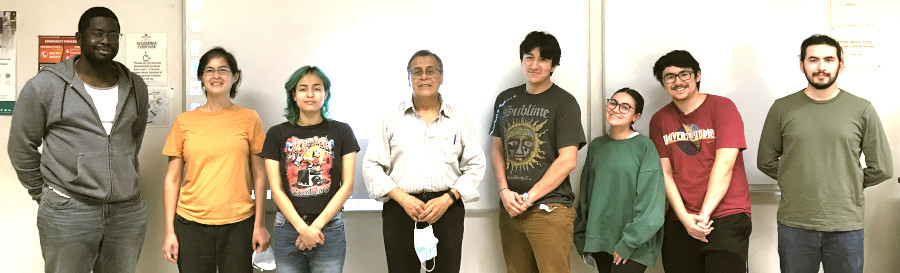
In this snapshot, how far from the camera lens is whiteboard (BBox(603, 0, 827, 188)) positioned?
9.55 ft

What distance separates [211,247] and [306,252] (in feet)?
1.38

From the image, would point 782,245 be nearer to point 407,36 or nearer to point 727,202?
point 727,202

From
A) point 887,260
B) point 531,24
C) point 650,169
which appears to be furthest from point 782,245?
point 531,24

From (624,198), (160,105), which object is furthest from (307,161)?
(624,198)

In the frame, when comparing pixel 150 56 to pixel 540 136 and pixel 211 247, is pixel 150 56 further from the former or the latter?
pixel 540 136

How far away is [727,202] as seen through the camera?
8.14 ft

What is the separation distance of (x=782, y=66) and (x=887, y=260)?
1.21m

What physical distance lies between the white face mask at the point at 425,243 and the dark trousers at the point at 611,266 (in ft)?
2.65

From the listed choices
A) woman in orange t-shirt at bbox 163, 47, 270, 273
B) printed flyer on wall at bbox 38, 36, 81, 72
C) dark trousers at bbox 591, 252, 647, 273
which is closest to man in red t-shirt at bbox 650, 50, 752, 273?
dark trousers at bbox 591, 252, 647, 273

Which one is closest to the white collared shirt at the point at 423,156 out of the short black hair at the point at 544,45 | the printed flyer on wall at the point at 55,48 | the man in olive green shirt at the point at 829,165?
the short black hair at the point at 544,45

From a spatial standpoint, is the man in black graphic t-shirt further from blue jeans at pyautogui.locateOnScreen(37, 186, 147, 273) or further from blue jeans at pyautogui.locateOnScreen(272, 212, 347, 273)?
blue jeans at pyautogui.locateOnScreen(37, 186, 147, 273)

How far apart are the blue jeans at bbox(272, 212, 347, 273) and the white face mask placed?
36cm

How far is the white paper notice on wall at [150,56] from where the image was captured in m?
2.94

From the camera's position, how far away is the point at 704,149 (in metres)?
2.51
